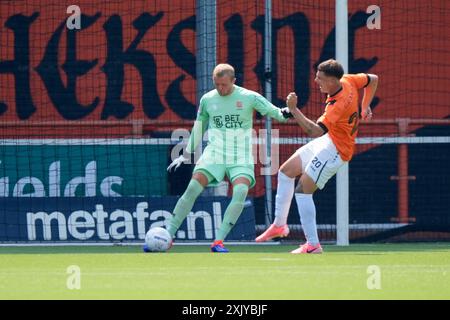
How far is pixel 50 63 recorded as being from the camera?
18109 millimetres

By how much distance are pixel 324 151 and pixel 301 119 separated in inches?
33.8

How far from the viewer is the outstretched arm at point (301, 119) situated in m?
11.8

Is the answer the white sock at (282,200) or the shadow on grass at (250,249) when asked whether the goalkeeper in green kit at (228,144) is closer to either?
the white sock at (282,200)

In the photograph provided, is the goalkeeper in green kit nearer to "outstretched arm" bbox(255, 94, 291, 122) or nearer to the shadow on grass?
"outstretched arm" bbox(255, 94, 291, 122)

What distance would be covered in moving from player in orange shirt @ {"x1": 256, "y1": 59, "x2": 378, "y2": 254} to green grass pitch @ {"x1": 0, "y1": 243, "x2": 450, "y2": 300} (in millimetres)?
380

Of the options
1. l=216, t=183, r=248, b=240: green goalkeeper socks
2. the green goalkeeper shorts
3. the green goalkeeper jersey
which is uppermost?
the green goalkeeper jersey

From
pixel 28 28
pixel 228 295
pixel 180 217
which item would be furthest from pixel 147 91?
pixel 228 295

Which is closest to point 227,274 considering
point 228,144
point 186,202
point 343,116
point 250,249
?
point 343,116

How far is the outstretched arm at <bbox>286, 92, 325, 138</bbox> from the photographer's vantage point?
1176 centimetres

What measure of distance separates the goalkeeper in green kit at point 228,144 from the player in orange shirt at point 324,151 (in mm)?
451

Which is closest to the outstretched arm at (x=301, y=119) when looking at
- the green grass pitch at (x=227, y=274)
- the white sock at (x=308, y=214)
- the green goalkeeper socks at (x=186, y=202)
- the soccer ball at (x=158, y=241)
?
the white sock at (x=308, y=214)

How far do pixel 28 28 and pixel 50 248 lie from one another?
4.86m

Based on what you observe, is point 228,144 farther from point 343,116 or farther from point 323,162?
point 343,116

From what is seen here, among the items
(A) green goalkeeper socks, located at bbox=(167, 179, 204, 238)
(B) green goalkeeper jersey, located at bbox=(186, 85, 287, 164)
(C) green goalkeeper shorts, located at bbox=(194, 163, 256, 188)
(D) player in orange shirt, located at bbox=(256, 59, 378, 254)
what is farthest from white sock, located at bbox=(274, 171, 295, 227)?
(A) green goalkeeper socks, located at bbox=(167, 179, 204, 238)
